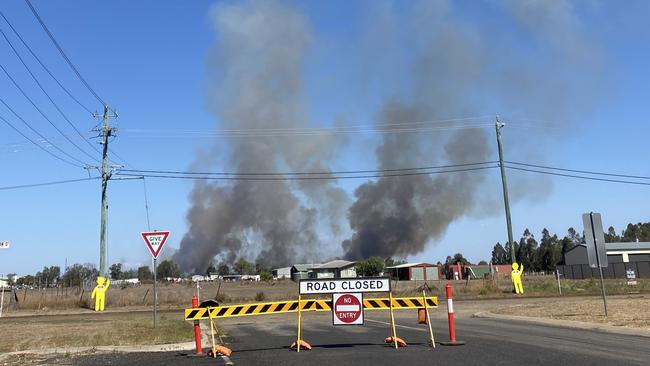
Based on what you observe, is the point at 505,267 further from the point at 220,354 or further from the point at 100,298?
the point at 220,354

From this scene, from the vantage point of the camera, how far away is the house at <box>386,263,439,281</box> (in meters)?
102

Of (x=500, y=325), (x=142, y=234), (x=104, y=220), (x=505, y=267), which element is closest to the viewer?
(x=500, y=325)

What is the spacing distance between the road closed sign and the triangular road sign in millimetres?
6930

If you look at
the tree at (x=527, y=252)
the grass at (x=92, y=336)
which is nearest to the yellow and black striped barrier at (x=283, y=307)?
the grass at (x=92, y=336)

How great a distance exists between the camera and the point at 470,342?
441 inches

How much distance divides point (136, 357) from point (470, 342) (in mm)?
6523

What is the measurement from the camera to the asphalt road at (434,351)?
880cm

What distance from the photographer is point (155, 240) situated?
16.5 m

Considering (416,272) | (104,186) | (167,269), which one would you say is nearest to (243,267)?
(167,269)

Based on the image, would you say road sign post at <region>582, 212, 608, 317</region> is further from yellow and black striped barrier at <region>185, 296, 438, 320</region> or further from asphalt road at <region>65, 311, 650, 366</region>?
yellow and black striped barrier at <region>185, 296, 438, 320</region>

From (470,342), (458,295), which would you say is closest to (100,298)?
(458,295)

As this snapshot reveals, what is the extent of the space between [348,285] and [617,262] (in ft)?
271

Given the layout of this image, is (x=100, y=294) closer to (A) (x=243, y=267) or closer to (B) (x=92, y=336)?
(B) (x=92, y=336)

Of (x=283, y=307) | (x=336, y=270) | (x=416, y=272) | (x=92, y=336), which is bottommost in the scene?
(x=92, y=336)
